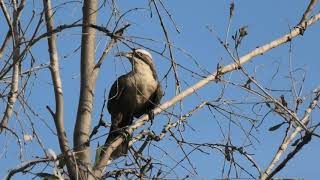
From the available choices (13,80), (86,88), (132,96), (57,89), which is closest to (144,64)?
(132,96)

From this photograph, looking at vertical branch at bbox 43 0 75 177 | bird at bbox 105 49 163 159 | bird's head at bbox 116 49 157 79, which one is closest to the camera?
vertical branch at bbox 43 0 75 177

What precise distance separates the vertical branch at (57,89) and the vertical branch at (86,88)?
0.10 metres

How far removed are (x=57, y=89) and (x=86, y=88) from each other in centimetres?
20

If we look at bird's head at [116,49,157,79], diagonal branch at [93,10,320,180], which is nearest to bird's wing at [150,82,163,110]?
bird's head at [116,49,157,79]

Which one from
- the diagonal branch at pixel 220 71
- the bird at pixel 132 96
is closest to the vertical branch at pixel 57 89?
the diagonal branch at pixel 220 71

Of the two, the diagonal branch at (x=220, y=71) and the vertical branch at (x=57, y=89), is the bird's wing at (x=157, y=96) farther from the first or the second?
the vertical branch at (x=57, y=89)

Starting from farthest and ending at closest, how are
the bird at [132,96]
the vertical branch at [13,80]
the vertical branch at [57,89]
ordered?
the bird at [132,96], the vertical branch at [13,80], the vertical branch at [57,89]

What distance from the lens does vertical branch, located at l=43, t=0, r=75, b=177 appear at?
3443 mm

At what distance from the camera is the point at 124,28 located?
12.3 ft

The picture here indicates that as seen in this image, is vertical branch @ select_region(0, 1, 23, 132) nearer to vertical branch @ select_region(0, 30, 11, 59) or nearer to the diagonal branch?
vertical branch @ select_region(0, 30, 11, 59)

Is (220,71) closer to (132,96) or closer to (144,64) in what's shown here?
(132,96)

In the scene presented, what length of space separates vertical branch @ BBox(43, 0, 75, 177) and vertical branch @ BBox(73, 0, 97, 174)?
0.34ft

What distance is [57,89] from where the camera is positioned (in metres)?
3.56

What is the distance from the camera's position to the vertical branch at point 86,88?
3561 millimetres
